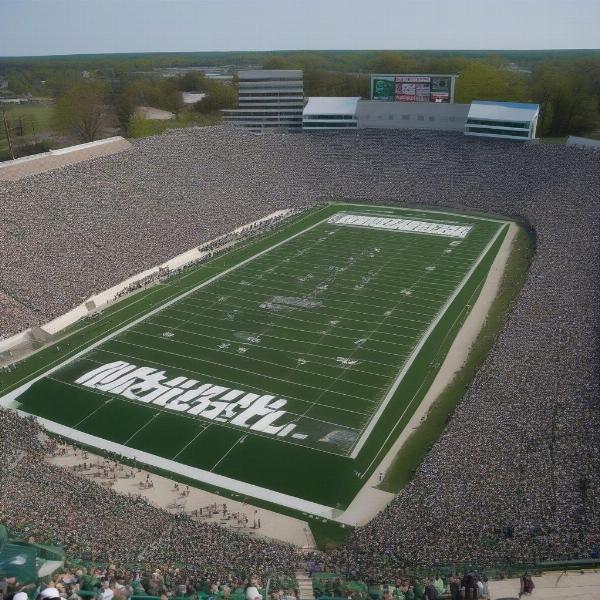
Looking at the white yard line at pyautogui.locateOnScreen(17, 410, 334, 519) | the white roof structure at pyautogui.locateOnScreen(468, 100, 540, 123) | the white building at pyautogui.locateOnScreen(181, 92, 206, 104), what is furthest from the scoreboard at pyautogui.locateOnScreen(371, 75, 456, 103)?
the white yard line at pyautogui.locateOnScreen(17, 410, 334, 519)

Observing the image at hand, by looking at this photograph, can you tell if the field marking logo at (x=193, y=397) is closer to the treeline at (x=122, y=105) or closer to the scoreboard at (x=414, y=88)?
the scoreboard at (x=414, y=88)

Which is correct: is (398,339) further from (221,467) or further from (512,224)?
(512,224)

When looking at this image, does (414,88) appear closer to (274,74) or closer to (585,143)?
(274,74)

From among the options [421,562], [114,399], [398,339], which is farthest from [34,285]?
[421,562]

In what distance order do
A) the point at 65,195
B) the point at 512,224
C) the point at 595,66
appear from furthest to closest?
1. the point at 595,66
2. the point at 512,224
3. the point at 65,195

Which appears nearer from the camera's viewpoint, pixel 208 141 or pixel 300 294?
pixel 300 294

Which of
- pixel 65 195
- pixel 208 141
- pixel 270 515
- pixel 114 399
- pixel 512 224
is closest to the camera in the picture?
pixel 270 515

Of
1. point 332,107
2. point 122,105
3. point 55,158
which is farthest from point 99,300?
point 122,105
